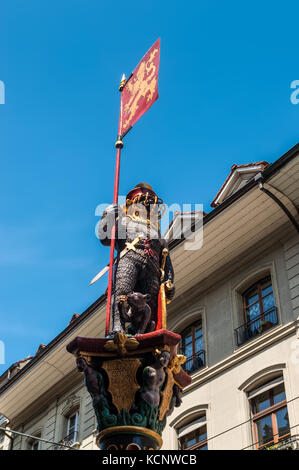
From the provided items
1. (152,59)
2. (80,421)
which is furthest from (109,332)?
(80,421)

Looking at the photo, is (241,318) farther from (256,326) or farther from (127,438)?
(127,438)

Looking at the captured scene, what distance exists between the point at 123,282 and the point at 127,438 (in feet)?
6.45

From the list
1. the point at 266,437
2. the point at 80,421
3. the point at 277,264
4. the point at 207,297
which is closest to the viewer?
the point at 266,437

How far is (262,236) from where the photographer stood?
17.6 metres

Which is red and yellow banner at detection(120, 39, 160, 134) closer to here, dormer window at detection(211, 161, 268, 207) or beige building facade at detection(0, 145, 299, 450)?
beige building facade at detection(0, 145, 299, 450)

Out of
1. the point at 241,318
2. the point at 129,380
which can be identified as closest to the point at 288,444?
the point at 241,318

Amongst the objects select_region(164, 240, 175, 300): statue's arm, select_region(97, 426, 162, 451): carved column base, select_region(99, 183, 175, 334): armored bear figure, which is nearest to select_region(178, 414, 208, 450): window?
select_region(164, 240, 175, 300): statue's arm

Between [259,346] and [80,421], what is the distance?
779 centimetres

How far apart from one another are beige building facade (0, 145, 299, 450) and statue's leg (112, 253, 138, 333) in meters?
6.26

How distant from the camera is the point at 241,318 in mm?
17422

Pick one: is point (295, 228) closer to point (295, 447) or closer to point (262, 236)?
point (262, 236)

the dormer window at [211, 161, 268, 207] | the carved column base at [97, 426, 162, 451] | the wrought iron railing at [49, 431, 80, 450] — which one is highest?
the dormer window at [211, 161, 268, 207]

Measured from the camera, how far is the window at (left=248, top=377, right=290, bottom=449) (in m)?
14.4

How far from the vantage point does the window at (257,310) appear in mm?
16453
